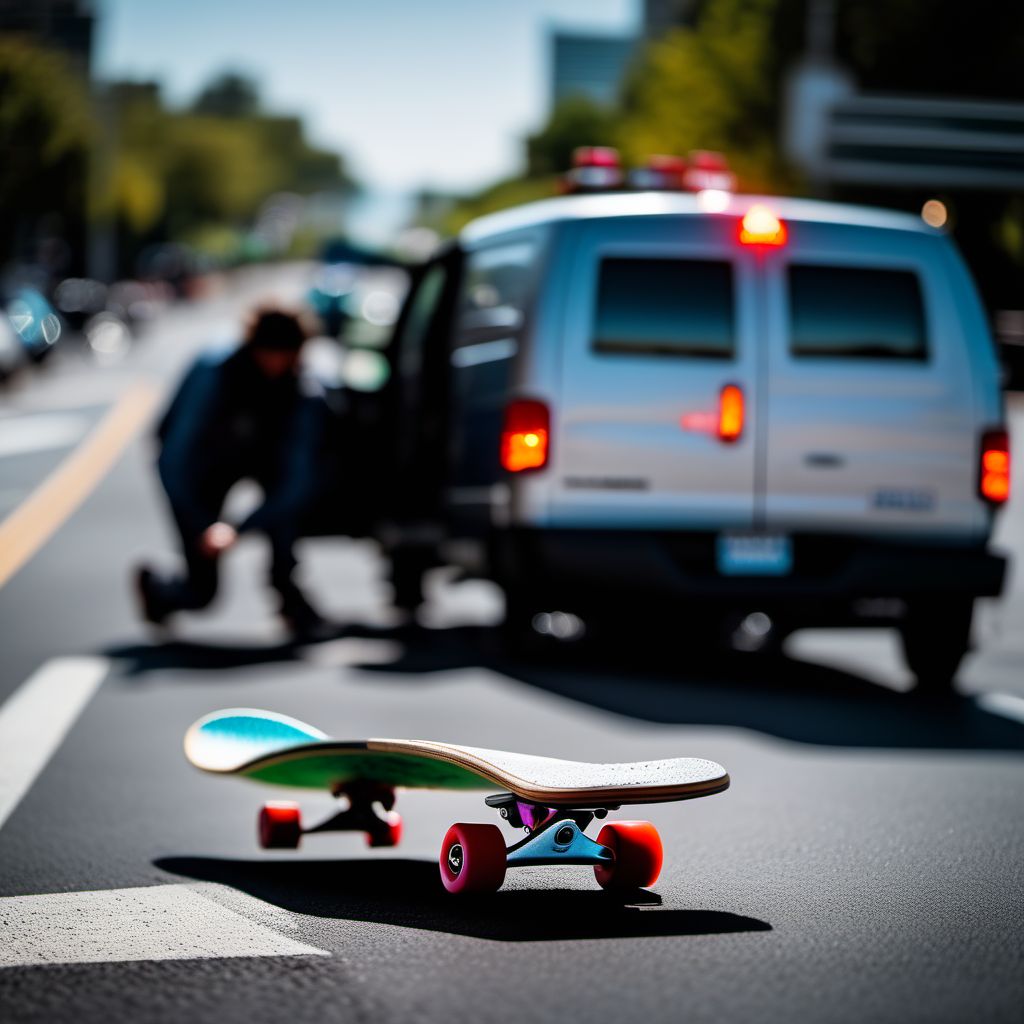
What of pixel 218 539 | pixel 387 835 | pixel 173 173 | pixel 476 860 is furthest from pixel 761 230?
pixel 173 173

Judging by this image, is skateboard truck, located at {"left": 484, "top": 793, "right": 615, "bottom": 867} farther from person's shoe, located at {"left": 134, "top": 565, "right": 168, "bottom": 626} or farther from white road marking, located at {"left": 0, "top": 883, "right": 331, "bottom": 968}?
person's shoe, located at {"left": 134, "top": 565, "right": 168, "bottom": 626}

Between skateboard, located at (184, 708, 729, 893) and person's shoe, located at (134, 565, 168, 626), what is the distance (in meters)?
4.92

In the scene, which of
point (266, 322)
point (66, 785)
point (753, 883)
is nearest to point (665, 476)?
point (266, 322)

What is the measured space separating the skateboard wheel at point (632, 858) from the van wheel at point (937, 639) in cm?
469

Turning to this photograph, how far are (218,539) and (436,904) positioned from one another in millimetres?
5745

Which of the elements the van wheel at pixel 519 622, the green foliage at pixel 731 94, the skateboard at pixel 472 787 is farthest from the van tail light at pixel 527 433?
the green foliage at pixel 731 94

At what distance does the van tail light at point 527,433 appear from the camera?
980 centimetres

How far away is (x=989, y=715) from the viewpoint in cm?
948

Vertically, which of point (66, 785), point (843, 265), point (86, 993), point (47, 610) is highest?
point (843, 265)

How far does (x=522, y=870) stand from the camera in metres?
6.18

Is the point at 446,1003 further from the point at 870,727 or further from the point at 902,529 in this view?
the point at 902,529

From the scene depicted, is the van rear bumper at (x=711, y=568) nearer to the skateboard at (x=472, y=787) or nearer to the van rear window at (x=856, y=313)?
the van rear window at (x=856, y=313)

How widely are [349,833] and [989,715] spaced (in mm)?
3663

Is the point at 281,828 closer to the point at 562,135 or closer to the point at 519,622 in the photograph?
the point at 519,622
